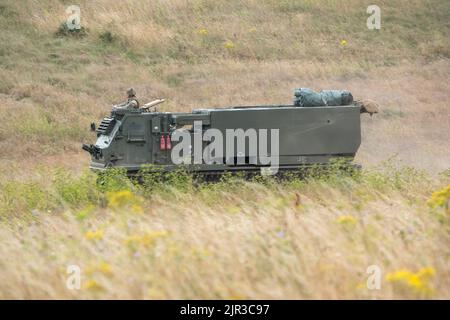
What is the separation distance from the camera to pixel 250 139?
48.2 feet

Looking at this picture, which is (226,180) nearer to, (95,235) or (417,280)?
(95,235)

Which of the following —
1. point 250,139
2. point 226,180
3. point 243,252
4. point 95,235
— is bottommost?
point 243,252

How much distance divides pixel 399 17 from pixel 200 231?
26.0 metres

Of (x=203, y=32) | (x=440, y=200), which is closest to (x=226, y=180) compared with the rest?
(x=440, y=200)

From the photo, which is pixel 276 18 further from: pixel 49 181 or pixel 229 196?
pixel 229 196

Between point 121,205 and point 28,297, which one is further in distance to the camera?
point 121,205

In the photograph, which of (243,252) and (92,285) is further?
(243,252)

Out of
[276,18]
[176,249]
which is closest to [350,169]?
[176,249]

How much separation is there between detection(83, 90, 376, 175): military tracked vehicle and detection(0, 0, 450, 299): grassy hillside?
0.79 metres

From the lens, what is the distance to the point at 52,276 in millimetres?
6867

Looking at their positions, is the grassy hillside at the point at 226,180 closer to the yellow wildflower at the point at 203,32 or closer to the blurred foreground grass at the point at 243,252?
the blurred foreground grass at the point at 243,252

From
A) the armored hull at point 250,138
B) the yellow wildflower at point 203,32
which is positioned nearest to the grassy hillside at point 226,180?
the yellow wildflower at point 203,32

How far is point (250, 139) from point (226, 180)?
2.77 ft

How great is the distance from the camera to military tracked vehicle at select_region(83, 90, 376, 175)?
14609mm
